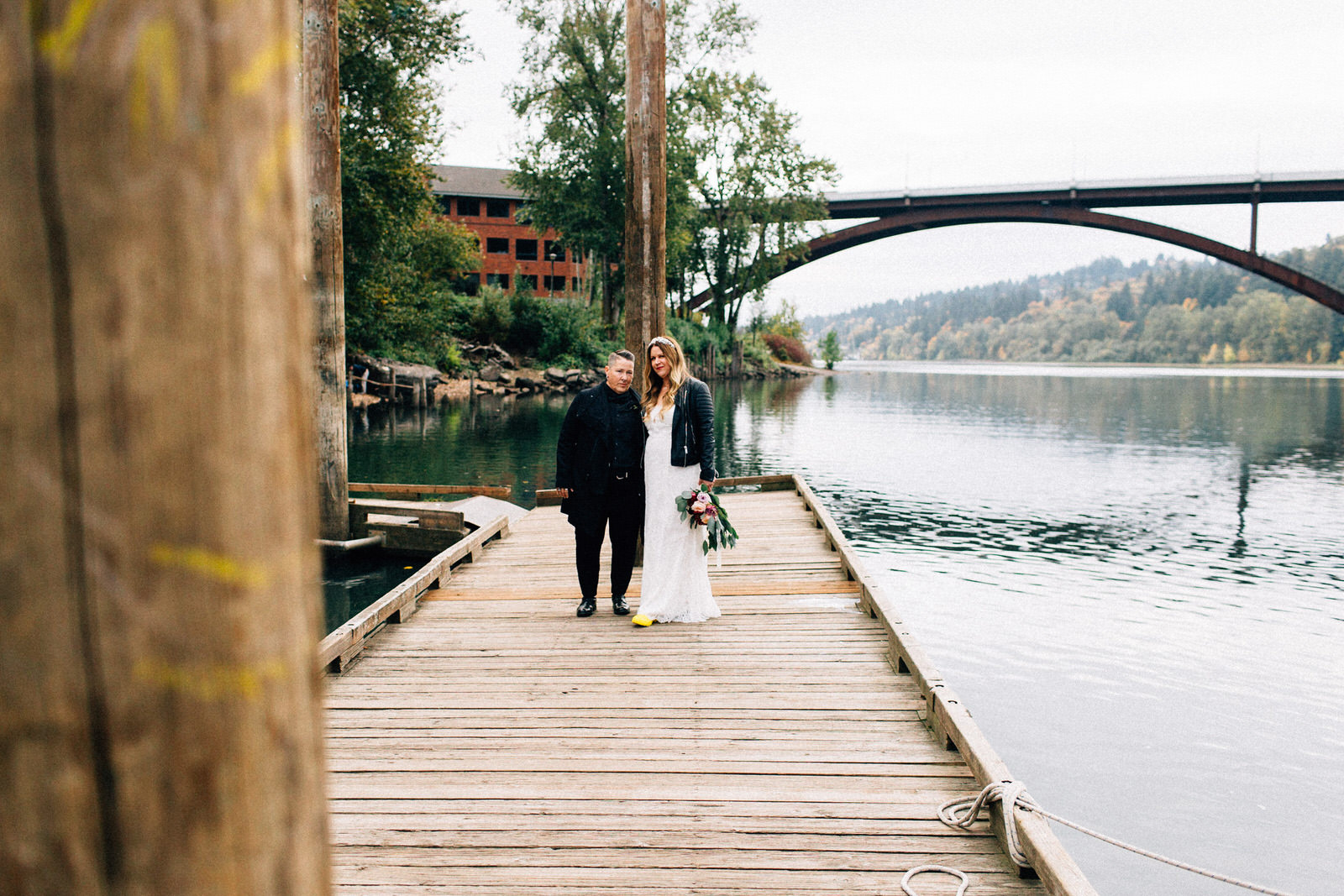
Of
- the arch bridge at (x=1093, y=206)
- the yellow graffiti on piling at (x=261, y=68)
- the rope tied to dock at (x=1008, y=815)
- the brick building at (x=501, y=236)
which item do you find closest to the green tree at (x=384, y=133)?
the rope tied to dock at (x=1008, y=815)

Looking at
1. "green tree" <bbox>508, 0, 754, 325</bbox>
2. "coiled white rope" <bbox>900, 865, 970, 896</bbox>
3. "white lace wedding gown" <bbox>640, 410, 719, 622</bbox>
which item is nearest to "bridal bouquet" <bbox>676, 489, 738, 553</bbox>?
"white lace wedding gown" <bbox>640, 410, 719, 622</bbox>

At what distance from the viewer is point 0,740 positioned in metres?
0.65

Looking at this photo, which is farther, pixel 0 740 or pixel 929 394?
pixel 929 394

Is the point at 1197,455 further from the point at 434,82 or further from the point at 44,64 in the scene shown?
the point at 44,64

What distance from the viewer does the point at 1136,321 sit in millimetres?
124875

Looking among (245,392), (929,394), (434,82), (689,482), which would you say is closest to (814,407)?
(929,394)

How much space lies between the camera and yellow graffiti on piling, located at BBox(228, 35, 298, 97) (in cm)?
66

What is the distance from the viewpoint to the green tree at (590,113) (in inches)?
1309

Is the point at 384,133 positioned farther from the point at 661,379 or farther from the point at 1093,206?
the point at 1093,206

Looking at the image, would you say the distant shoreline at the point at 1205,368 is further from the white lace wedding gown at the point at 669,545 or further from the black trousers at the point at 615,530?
the white lace wedding gown at the point at 669,545

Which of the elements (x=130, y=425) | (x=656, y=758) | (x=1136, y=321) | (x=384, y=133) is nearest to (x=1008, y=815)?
(x=656, y=758)

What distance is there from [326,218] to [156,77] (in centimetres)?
856

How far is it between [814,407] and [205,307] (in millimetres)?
35894

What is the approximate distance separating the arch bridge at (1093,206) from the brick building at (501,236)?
14.7 metres
